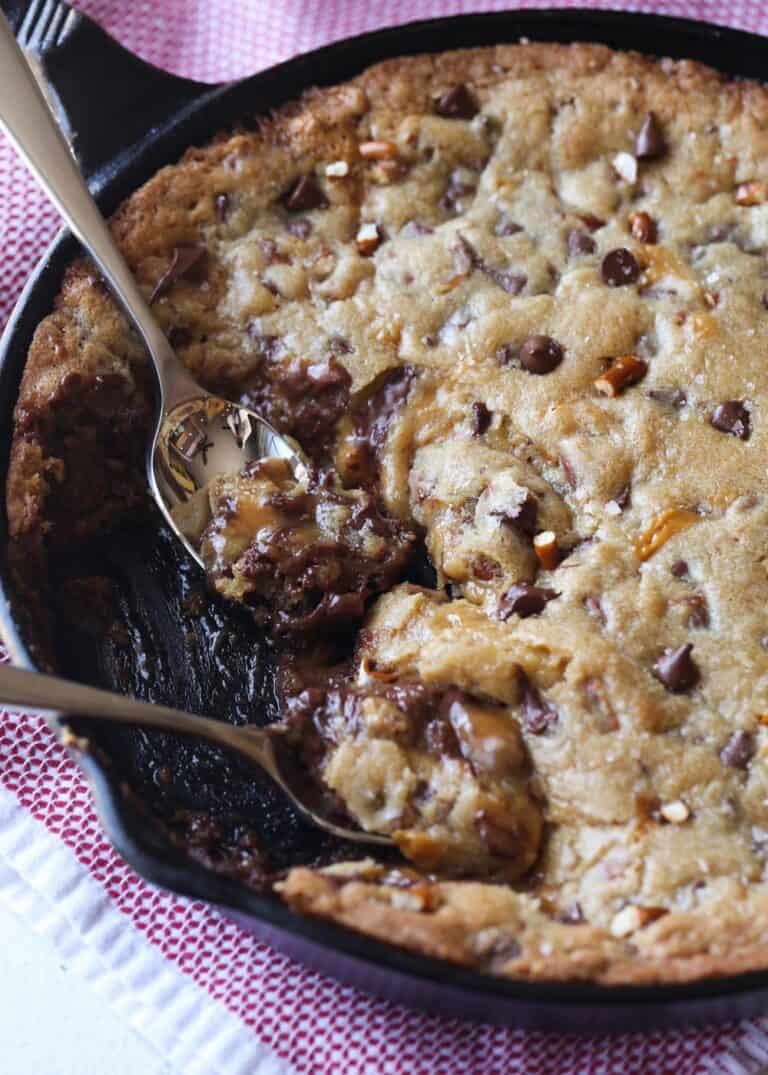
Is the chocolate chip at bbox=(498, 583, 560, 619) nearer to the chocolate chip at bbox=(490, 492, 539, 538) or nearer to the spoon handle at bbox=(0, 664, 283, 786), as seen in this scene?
the chocolate chip at bbox=(490, 492, 539, 538)

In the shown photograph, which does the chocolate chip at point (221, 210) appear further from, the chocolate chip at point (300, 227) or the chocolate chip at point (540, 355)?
the chocolate chip at point (540, 355)

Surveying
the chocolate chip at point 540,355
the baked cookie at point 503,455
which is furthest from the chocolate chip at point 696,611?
the chocolate chip at point 540,355

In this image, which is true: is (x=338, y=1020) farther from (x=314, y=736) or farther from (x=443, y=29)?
(x=443, y=29)

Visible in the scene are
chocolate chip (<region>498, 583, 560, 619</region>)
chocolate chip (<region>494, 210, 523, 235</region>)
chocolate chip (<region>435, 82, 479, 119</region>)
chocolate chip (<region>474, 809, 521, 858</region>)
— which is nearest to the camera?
chocolate chip (<region>474, 809, 521, 858</region>)

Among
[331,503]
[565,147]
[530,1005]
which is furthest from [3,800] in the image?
[565,147]

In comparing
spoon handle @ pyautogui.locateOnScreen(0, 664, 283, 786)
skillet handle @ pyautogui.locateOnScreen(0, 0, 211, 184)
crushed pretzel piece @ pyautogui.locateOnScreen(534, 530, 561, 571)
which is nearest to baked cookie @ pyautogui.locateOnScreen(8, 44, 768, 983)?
crushed pretzel piece @ pyautogui.locateOnScreen(534, 530, 561, 571)

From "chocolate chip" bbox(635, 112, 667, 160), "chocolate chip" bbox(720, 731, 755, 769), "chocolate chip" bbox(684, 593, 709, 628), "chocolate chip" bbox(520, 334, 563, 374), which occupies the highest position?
"chocolate chip" bbox(635, 112, 667, 160)
